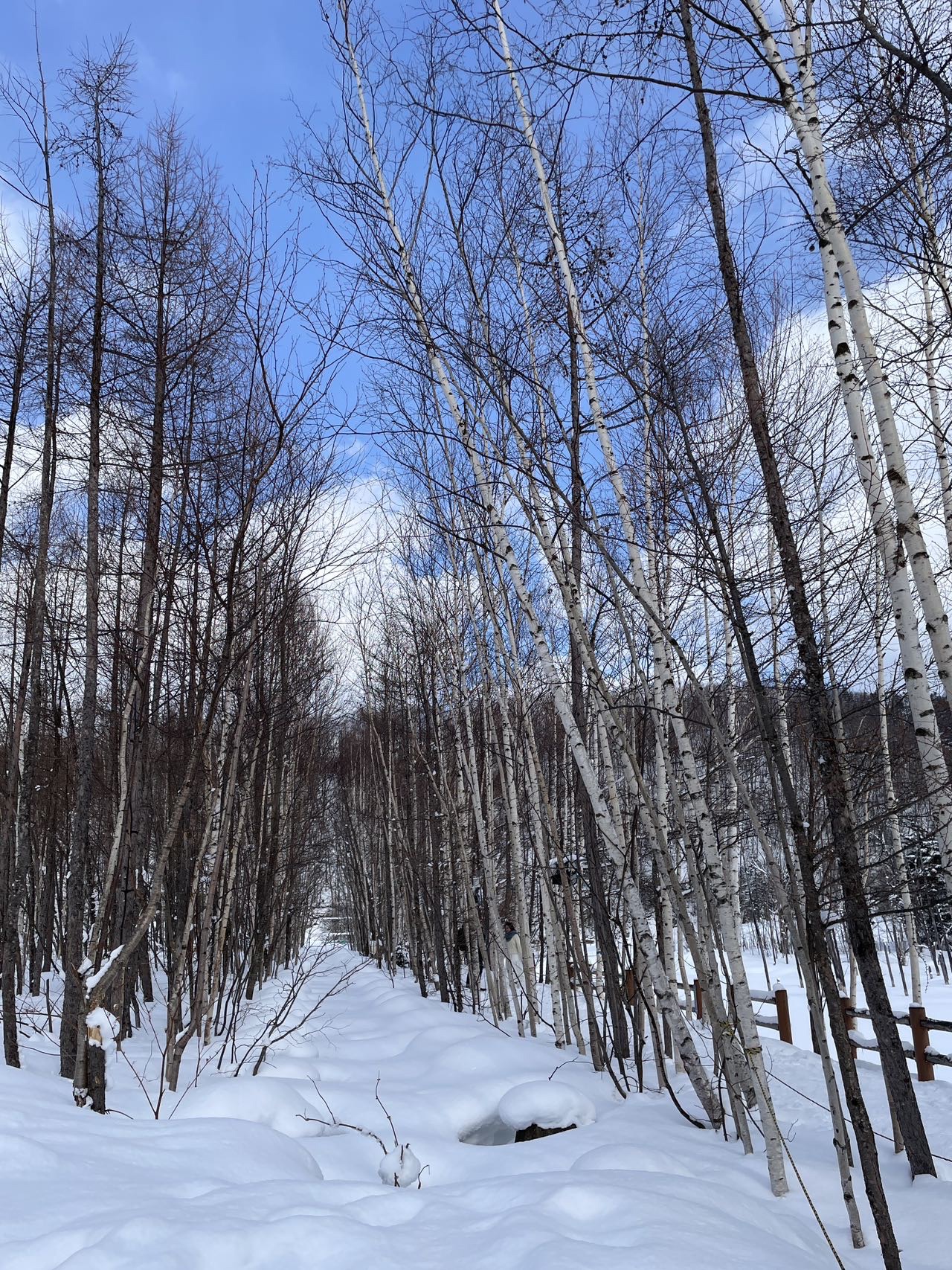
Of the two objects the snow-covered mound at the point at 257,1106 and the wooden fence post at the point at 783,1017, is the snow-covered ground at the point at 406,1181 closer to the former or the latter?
the snow-covered mound at the point at 257,1106

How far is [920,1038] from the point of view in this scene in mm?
8156

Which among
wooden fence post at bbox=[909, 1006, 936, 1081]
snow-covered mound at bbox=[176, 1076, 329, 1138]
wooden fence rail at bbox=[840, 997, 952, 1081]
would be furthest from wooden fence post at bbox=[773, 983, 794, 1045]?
snow-covered mound at bbox=[176, 1076, 329, 1138]

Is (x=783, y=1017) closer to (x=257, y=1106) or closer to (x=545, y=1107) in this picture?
(x=545, y=1107)

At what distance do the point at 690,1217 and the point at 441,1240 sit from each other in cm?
97

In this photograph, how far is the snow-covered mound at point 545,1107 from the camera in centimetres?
498

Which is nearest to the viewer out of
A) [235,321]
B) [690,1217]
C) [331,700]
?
[690,1217]

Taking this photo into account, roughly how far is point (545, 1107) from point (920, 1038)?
202 inches

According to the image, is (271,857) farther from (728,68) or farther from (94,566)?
(728,68)

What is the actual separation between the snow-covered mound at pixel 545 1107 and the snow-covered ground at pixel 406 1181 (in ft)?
0.04

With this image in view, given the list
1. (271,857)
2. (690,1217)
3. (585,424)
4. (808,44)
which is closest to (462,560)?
(271,857)

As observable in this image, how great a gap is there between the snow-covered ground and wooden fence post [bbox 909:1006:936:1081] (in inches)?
78.9

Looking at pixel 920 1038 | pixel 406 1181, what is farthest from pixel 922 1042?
pixel 406 1181

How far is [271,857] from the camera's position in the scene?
9969mm

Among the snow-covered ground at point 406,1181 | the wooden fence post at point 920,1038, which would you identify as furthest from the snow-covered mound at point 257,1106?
the wooden fence post at point 920,1038
